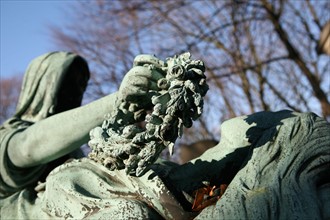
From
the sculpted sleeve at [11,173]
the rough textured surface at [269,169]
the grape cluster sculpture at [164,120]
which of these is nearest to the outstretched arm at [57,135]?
the sculpted sleeve at [11,173]

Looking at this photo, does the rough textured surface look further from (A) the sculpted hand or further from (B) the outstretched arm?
(B) the outstretched arm

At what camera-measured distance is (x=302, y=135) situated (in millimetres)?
1933

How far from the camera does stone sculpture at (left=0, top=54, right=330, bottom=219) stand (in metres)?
1.77

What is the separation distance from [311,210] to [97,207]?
64cm

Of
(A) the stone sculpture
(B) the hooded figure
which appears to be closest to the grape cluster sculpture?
(A) the stone sculpture

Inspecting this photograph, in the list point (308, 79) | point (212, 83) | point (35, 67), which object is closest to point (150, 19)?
point (212, 83)

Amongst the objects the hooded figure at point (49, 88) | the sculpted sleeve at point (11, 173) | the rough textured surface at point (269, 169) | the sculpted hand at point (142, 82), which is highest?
the hooded figure at point (49, 88)

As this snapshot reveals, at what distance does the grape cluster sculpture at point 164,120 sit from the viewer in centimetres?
176

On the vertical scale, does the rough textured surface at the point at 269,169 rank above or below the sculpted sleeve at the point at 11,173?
below

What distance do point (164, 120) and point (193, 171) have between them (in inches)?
12.8

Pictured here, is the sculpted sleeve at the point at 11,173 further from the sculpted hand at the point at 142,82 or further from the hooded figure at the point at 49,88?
the sculpted hand at the point at 142,82

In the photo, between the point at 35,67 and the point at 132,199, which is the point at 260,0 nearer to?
the point at 35,67

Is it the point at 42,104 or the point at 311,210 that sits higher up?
the point at 42,104

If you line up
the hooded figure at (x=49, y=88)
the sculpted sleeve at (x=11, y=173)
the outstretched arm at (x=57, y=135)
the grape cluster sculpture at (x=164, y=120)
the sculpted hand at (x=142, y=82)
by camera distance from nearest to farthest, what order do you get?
the grape cluster sculpture at (x=164, y=120), the sculpted hand at (x=142, y=82), the outstretched arm at (x=57, y=135), the sculpted sleeve at (x=11, y=173), the hooded figure at (x=49, y=88)
